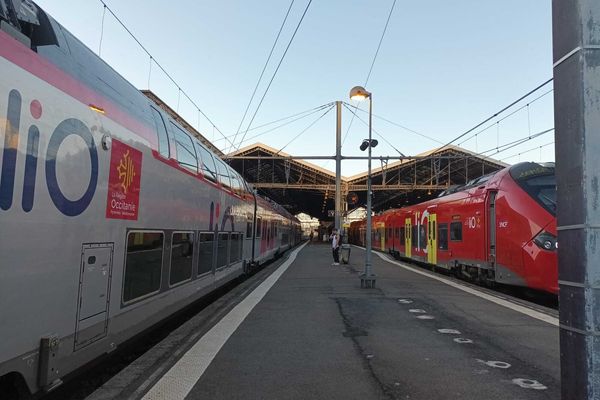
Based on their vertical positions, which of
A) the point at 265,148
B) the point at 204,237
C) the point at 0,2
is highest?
the point at 265,148

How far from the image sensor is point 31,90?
363 centimetres

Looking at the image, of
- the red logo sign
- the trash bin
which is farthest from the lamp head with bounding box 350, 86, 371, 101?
the red logo sign

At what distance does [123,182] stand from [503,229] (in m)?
9.75

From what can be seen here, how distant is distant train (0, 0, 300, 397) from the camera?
11.3 ft

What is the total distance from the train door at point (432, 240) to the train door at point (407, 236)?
14.1 ft

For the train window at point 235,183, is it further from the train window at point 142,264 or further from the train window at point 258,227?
the train window at point 142,264

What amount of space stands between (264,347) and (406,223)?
66.0 ft

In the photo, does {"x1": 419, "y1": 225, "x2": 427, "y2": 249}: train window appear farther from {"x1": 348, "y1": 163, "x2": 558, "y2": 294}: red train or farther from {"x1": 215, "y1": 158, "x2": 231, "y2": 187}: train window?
→ {"x1": 215, "y1": 158, "x2": 231, "y2": 187}: train window

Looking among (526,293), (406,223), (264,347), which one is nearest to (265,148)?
(406,223)

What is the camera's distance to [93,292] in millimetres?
4758

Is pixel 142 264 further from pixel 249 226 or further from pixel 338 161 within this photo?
pixel 338 161

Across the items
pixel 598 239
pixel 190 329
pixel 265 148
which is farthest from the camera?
→ pixel 265 148

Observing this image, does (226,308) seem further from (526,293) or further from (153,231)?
(526,293)

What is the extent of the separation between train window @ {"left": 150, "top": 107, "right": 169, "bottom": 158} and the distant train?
0.03 m
